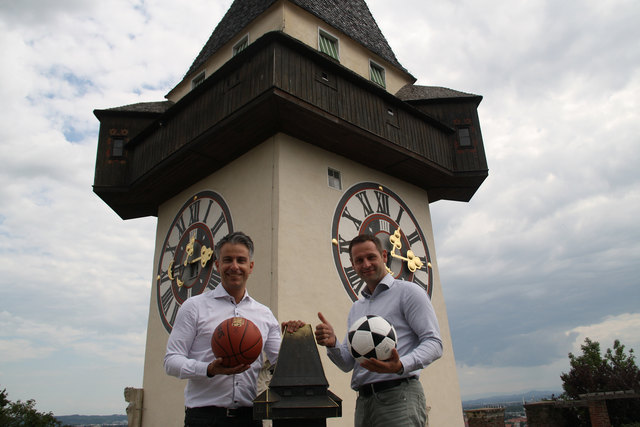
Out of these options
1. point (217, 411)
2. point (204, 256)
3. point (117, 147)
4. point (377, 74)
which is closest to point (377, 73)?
point (377, 74)

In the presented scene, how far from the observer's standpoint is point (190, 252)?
9.29m

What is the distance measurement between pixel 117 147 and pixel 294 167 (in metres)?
4.71

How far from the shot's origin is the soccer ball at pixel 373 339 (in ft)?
8.61

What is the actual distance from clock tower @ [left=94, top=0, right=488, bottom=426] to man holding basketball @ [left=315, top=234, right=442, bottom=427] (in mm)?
4079

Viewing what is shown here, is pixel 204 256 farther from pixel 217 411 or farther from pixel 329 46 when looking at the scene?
pixel 217 411

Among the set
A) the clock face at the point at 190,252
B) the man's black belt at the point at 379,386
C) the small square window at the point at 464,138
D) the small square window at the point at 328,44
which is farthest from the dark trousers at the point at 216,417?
the small square window at the point at 464,138

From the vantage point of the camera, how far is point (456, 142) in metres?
10.5

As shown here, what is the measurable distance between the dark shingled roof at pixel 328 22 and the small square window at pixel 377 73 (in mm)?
274

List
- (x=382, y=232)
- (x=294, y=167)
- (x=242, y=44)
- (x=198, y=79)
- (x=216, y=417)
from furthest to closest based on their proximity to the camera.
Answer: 1. (x=198, y=79)
2. (x=242, y=44)
3. (x=382, y=232)
4. (x=294, y=167)
5. (x=216, y=417)

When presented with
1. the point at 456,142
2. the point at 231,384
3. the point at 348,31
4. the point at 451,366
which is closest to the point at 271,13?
the point at 348,31

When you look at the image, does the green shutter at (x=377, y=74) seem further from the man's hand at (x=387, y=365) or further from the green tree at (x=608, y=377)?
the green tree at (x=608, y=377)

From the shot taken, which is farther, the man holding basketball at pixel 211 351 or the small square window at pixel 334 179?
the small square window at pixel 334 179

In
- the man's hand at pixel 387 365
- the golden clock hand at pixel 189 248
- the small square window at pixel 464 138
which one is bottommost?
the man's hand at pixel 387 365

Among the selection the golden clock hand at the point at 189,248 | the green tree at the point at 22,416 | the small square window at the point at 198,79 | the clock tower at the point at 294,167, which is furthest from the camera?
the green tree at the point at 22,416
